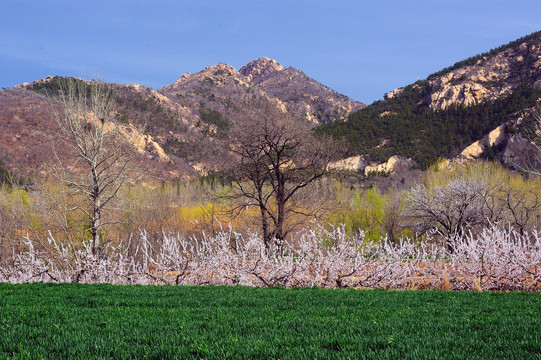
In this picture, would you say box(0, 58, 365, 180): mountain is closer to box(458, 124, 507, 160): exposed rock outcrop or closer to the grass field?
box(458, 124, 507, 160): exposed rock outcrop

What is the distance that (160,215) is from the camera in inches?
1540

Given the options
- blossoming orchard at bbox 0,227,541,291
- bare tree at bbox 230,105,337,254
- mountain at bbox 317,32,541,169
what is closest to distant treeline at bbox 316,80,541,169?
mountain at bbox 317,32,541,169

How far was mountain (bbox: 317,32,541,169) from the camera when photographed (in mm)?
75513

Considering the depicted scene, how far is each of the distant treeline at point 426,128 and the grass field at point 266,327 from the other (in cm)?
6416

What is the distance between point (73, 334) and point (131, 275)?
8923 mm

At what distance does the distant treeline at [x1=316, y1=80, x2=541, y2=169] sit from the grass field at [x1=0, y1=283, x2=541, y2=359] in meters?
64.2

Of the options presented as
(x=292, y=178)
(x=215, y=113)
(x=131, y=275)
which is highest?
Result: (x=215, y=113)

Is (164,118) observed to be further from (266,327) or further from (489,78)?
(266,327)

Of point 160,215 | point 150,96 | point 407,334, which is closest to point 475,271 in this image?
point 407,334

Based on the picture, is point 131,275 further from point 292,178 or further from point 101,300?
point 292,178

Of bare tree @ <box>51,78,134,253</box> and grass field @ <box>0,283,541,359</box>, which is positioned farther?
bare tree @ <box>51,78,134,253</box>

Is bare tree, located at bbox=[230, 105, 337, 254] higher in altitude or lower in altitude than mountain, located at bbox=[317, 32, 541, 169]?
lower

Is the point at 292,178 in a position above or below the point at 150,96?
below

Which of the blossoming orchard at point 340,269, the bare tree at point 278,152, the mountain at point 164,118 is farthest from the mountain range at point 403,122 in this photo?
the blossoming orchard at point 340,269
